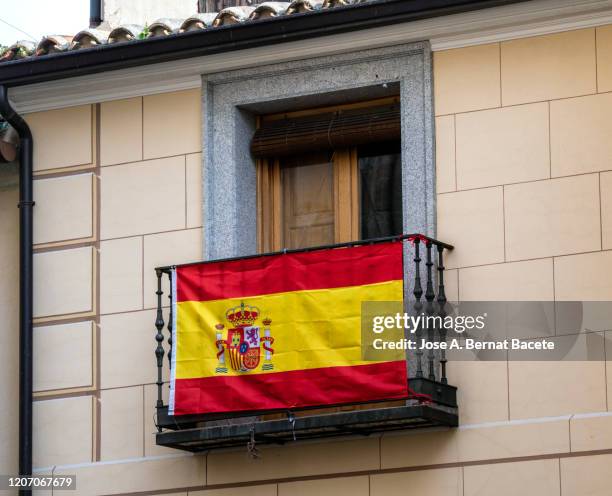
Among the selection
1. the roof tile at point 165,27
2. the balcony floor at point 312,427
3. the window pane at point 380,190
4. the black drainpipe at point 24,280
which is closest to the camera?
the balcony floor at point 312,427

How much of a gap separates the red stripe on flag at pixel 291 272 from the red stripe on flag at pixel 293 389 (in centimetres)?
71

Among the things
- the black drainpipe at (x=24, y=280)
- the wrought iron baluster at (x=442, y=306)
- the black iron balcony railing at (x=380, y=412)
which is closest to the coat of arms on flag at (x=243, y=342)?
the black iron balcony railing at (x=380, y=412)

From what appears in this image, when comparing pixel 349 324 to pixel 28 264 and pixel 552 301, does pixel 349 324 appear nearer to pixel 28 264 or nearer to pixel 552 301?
pixel 552 301

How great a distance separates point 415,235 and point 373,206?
1.35 m

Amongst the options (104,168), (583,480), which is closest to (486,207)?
(583,480)

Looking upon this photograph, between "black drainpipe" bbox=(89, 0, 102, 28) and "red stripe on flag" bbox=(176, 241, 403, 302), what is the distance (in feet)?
13.9

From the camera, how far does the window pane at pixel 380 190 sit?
16672 millimetres

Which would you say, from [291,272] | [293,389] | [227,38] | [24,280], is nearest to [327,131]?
[227,38]

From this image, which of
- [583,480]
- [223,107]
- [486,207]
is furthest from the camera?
[223,107]

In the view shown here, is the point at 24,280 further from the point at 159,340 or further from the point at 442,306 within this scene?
the point at 442,306

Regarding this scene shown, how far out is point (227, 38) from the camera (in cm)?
1677

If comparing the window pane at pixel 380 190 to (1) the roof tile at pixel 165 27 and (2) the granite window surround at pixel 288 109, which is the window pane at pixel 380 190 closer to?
(2) the granite window surround at pixel 288 109

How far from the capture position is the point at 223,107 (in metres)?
17.2

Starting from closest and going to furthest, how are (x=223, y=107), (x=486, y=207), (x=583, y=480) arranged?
(x=583, y=480) < (x=486, y=207) < (x=223, y=107)
